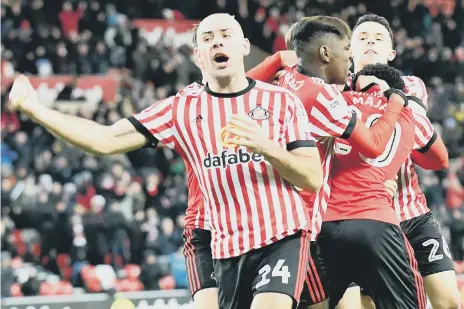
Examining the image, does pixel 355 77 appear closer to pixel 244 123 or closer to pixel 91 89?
pixel 244 123

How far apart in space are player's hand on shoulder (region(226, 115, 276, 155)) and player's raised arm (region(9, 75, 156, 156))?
2.07 ft

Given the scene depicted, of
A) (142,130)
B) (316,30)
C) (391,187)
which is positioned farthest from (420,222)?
(142,130)

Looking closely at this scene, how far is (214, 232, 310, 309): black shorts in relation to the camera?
518cm

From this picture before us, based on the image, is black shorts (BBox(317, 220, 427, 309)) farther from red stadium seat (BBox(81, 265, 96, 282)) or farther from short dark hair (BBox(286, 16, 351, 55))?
red stadium seat (BBox(81, 265, 96, 282))

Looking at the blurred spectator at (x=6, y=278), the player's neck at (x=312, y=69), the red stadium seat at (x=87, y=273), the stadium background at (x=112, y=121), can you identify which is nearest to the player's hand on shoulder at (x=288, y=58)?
the player's neck at (x=312, y=69)

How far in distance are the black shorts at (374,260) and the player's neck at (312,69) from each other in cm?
88

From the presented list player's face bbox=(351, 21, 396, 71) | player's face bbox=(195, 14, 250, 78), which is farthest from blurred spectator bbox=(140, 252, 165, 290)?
player's face bbox=(195, 14, 250, 78)

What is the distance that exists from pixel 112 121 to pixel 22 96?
1307 cm

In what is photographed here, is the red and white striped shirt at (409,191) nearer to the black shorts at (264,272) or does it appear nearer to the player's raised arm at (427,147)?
the player's raised arm at (427,147)

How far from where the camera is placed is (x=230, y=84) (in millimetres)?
5324

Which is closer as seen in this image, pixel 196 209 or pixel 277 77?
pixel 196 209

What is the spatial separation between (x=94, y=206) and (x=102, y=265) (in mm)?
1272

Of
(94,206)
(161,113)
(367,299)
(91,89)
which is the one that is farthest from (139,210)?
(161,113)

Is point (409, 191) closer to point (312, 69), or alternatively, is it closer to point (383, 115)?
point (383, 115)
